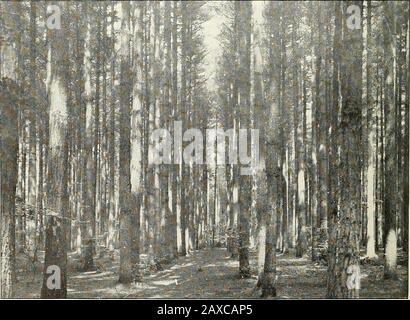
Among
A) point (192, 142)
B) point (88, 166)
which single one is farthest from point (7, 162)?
point (192, 142)

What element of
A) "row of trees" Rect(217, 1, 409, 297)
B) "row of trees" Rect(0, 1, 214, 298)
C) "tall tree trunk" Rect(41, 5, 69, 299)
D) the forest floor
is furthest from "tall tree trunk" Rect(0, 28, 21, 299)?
"row of trees" Rect(217, 1, 409, 297)

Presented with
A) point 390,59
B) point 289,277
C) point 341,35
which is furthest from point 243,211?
point 341,35

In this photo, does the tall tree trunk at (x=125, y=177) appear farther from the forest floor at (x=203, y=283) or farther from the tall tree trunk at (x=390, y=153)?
the tall tree trunk at (x=390, y=153)

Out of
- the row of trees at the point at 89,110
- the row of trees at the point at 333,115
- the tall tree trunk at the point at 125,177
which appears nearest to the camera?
the row of trees at the point at 333,115

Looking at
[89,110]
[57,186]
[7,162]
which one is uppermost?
[89,110]

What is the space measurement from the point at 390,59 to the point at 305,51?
8.78 meters

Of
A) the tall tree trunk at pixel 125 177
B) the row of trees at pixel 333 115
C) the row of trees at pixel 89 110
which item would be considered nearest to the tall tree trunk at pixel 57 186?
the row of trees at pixel 89 110

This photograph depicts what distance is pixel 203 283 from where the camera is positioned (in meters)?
14.3

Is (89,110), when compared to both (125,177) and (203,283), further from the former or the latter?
(203,283)

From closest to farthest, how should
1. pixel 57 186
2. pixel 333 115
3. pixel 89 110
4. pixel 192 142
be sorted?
pixel 57 186, pixel 333 115, pixel 89 110, pixel 192 142

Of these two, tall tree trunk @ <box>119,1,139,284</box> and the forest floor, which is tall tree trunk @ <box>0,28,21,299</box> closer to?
the forest floor

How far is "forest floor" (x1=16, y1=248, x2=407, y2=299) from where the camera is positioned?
37.8 feet

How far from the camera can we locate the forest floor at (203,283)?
37.8 feet

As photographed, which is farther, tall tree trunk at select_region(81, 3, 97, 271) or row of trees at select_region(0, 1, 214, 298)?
tall tree trunk at select_region(81, 3, 97, 271)
